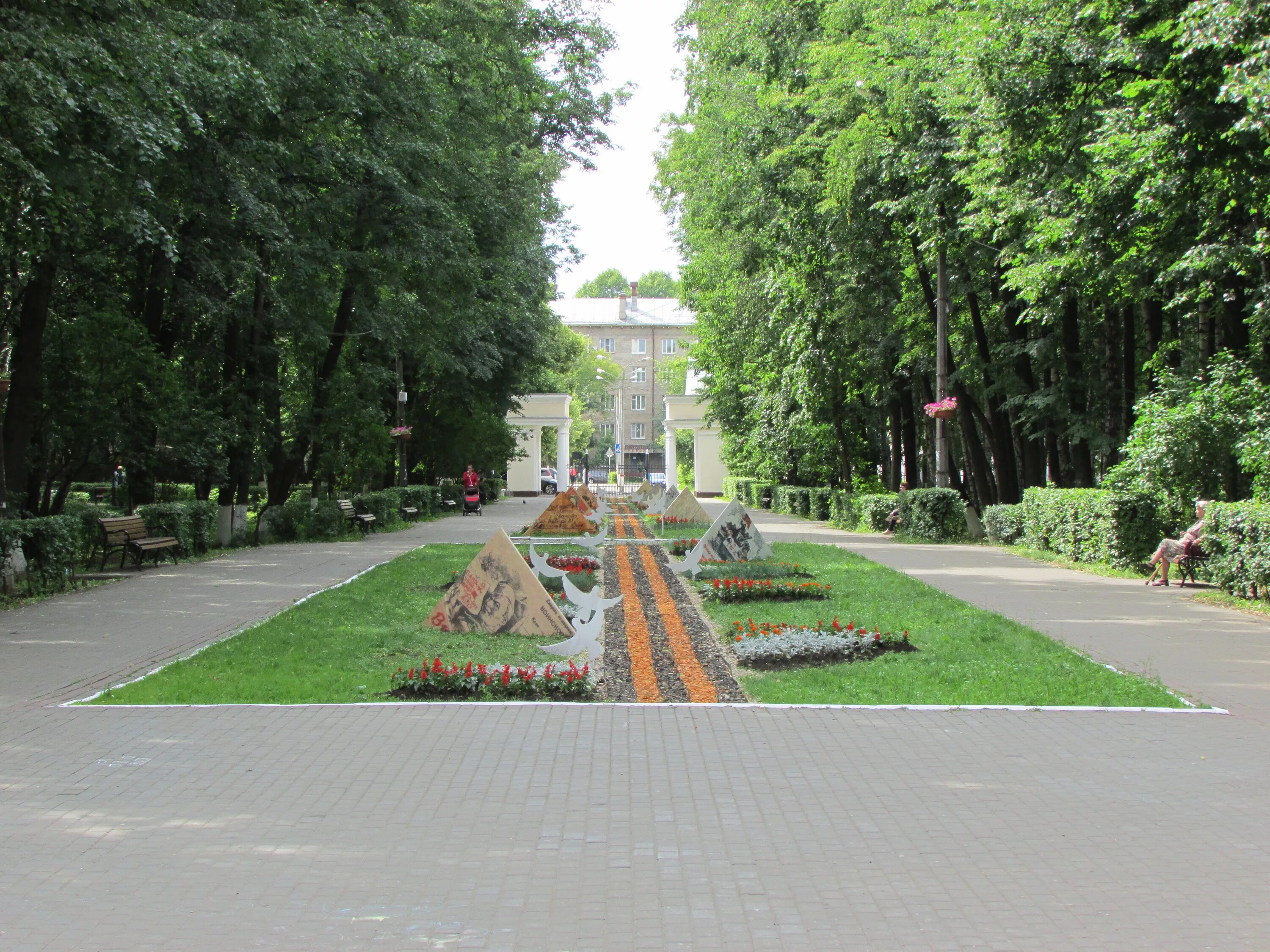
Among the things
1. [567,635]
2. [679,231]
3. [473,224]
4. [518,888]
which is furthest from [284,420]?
[518,888]

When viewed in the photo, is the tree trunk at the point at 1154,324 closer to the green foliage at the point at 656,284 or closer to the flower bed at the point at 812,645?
the flower bed at the point at 812,645

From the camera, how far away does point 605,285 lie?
133 metres

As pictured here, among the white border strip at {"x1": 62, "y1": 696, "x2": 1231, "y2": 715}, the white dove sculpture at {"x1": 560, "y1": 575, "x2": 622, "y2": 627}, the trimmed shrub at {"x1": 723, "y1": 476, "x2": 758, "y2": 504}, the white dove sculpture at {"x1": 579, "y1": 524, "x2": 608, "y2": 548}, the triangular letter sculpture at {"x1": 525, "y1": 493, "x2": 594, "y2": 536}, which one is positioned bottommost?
the white border strip at {"x1": 62, "y1": 696, "x2": 1231, "y2": 715}

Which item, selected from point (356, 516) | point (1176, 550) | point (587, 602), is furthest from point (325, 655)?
point (356, 516)

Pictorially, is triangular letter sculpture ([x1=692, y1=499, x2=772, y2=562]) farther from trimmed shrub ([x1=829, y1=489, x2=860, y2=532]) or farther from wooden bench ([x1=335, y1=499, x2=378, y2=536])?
trimmed shrub ([x1=829, y1=489, x2=860, y2=532])

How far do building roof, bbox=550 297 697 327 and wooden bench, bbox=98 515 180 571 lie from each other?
307 ft

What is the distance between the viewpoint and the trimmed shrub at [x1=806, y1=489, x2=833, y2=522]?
36219 mm

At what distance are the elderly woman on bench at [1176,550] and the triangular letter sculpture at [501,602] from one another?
8897mm

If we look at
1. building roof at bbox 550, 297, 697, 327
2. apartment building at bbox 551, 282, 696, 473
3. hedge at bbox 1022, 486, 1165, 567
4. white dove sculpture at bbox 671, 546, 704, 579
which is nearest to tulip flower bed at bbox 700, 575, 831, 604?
white dove sculpture at bbox 671, 546, 704, 579

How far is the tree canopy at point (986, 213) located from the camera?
13.8m

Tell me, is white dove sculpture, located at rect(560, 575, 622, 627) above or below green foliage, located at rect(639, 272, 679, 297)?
below

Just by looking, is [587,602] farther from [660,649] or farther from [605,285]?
[605,285]

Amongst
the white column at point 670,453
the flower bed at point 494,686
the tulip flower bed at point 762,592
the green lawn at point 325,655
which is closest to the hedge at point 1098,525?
the tulip flower bed at point 762,592

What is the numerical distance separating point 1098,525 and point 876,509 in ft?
36.3
